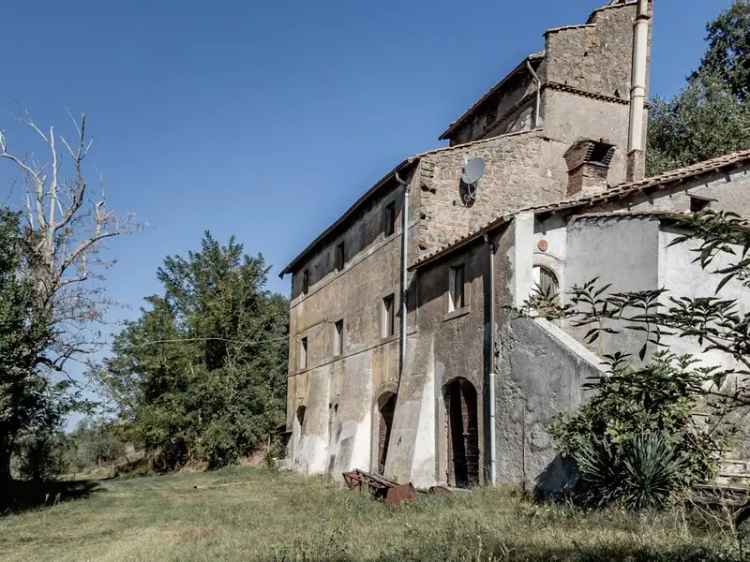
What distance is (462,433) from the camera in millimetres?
15234

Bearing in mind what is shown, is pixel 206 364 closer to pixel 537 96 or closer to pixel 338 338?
pixel 338 338

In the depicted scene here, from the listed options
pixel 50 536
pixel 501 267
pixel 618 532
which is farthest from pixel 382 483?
pixel 618 532

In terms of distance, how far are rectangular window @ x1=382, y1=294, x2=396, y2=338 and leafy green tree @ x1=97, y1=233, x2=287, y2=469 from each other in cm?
1333

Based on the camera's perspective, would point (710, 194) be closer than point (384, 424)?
Yes

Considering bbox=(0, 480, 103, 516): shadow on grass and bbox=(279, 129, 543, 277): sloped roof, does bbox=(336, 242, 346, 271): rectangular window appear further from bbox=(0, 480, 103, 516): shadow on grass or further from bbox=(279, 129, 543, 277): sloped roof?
bbox=(0, 480, 103, 516): shadow on grass

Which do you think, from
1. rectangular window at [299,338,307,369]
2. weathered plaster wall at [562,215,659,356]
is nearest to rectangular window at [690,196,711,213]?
weathered plaster wall at [562,215,659,356]

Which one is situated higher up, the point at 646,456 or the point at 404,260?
the point at 404,260

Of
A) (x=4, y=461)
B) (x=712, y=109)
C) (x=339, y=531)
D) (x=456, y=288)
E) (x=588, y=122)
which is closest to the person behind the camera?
(x=339, y=531)

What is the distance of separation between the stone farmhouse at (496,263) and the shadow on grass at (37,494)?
23.3 ft

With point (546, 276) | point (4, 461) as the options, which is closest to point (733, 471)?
point (546, 276)

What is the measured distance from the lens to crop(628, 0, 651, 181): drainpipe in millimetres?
18969

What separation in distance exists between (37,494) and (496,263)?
13.3 m

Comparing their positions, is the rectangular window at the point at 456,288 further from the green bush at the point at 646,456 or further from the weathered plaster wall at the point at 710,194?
the green bush at the point at 646,456

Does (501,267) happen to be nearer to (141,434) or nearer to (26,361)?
(26,361)
